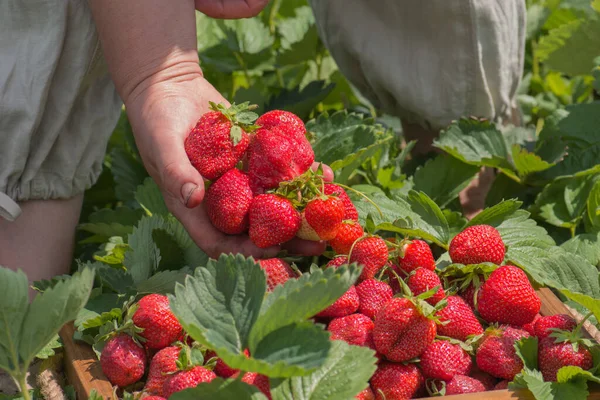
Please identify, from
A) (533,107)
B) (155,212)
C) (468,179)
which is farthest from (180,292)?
(533,107)

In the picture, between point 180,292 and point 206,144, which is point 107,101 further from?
point 180,292

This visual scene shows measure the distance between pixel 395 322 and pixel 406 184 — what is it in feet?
2.19

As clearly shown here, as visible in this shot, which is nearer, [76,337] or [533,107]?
[76,337]

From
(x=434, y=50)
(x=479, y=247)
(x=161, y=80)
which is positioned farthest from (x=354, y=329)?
(x=434, y=50)

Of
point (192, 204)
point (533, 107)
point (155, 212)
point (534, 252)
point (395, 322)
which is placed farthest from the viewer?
point (533, 107)

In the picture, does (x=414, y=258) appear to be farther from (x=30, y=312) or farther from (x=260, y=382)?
(x=30, y=312)

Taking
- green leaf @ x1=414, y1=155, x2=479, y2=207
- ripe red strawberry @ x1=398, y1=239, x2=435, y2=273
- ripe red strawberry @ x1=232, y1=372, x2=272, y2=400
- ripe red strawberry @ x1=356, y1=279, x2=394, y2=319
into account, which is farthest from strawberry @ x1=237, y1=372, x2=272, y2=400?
green leaf @ x1=414, y1=155, x2=479, y2=207

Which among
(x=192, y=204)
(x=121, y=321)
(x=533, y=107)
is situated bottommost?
(x=533, y=107)

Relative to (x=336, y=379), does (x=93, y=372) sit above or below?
below

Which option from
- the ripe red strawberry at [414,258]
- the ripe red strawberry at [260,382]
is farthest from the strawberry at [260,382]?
the ripe red strawberry at [414,258]

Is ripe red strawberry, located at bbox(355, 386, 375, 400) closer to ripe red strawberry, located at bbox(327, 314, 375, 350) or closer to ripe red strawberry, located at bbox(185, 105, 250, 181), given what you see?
ripe red strawberry, located at bbox(327, 314, 375, 350)

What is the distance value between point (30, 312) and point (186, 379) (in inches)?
8.8

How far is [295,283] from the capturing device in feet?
3.10

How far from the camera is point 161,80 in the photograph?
142cm
